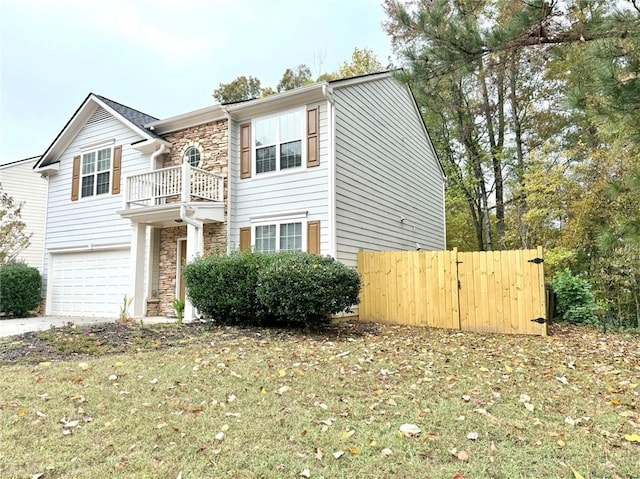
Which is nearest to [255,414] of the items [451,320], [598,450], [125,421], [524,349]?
[125,421]

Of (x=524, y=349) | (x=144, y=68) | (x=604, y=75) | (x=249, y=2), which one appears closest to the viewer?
(x=604, y=75)

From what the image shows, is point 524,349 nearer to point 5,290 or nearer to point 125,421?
point 125,421

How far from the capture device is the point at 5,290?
1244cm

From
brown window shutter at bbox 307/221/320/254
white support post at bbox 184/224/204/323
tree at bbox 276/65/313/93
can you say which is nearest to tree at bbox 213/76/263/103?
tree at bbox 276/65/313/93

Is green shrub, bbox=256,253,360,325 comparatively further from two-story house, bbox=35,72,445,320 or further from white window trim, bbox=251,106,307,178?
white window trim, bbox=251,106,307,178

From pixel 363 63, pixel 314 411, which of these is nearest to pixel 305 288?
pixel 314 411

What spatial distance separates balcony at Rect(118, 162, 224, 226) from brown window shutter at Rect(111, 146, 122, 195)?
1.63 metres

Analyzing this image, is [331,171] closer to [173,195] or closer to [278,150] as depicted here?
[278,150]

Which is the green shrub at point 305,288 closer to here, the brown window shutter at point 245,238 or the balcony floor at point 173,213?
the brown window shutter at point 245,238

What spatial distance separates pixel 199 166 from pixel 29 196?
1266 cm

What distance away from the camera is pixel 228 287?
28.2 ft

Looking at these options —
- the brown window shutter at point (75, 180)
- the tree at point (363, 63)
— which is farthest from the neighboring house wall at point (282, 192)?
the tree at point (363, 63)

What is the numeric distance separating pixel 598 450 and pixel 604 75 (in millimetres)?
3832

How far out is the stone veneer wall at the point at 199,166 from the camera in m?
11.0
